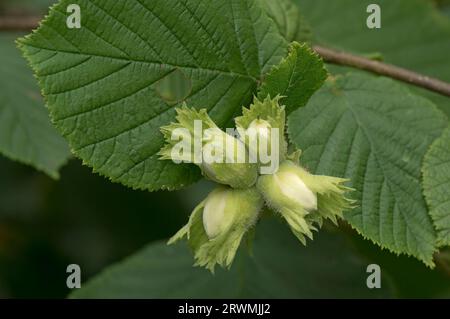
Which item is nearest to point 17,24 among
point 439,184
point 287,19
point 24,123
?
point 24,123

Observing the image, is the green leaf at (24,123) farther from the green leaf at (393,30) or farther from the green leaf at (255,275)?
the green leaf at (393,30)

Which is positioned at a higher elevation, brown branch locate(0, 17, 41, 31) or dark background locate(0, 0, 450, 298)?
brown branch locate(0, 17, 41, 31)

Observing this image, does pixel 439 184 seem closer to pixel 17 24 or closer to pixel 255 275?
pixel 255 275

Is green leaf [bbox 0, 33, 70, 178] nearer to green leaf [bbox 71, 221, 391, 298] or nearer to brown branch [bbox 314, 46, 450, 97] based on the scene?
green leaf [bbox 71, 221, 391, 298]

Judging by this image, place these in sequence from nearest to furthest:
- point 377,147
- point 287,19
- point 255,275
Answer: point 377,147 → point 287,19 → point 255,275

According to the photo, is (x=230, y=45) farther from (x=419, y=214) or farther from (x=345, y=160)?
Answer: (x=419, y=214)

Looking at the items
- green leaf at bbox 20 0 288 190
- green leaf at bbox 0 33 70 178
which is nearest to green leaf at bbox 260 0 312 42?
green leaf at bbox 20 0 288 190
